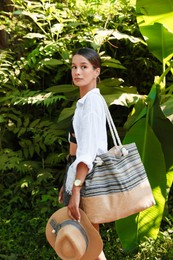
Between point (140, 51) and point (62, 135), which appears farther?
point (140, 51)

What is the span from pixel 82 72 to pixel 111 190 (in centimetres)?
65

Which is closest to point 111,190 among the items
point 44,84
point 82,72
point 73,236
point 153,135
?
point 73,236

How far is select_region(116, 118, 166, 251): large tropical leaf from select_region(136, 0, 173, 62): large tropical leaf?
74cm

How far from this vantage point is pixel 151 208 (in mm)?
3910

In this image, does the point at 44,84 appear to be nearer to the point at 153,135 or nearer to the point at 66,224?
the point at 153,135

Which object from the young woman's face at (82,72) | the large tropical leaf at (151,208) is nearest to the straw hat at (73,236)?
the young woman's face at (82,72)

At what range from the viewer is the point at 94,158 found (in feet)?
8.76

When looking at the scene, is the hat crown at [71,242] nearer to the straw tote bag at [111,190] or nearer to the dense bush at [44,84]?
the straw tote bag at [111,190]

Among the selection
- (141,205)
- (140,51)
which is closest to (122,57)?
(140,51)

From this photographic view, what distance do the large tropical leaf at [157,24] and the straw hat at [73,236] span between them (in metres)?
2.02

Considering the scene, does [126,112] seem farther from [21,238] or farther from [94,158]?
[94,158]

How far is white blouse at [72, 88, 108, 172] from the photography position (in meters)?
2.62

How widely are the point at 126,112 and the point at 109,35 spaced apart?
34.9 inches

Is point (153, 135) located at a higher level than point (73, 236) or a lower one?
lower
